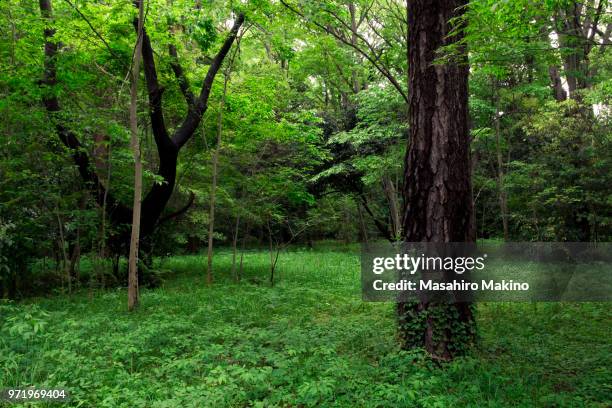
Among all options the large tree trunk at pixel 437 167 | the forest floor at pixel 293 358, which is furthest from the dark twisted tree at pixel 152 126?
the large tree trunk at pixel 437 167

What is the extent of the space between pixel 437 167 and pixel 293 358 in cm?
259

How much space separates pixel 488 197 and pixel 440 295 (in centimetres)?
1869

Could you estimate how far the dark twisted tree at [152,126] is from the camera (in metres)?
8.48

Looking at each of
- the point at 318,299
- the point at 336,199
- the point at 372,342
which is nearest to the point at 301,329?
the point at 372,342

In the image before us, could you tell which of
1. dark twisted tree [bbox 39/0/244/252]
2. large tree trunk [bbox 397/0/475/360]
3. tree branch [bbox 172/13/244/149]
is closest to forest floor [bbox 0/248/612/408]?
large tree trunk [bbox 397/0/475/360]

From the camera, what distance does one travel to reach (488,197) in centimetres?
2166

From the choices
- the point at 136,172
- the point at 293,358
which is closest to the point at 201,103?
the point at 136,172

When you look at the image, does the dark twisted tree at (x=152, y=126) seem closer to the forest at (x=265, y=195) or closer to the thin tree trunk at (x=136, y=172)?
the forest at (x=265, y=195)

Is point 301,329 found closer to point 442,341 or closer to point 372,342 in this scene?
point 372,342

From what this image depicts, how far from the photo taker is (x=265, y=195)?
1217 centimetres

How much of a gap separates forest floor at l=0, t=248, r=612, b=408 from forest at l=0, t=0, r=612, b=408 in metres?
0.03

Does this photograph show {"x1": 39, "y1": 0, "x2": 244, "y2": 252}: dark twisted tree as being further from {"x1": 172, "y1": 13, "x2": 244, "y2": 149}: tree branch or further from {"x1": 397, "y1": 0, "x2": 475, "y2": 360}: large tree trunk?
{"x1": 397, "y1": 0, "x2": 475, "y2": 360}: large tree trunk

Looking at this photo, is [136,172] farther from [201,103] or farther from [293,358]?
[293,358]

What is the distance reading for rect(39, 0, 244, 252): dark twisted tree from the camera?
848cm
